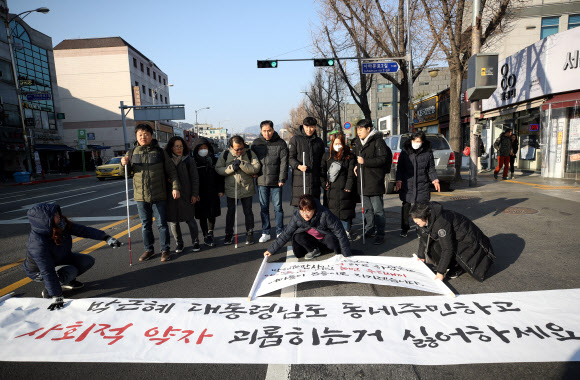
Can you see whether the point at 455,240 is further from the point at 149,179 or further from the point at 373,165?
the point at 149,179

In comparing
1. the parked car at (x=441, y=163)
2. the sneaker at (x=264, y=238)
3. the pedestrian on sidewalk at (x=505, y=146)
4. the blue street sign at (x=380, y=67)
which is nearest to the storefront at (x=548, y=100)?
the pedestrian on sidewalk at (x=505, y=146)

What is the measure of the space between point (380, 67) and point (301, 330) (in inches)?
570

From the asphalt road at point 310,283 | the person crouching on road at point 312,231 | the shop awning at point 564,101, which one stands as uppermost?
the shop awning at point 564,101

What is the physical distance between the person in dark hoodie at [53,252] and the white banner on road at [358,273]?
70.0 inches

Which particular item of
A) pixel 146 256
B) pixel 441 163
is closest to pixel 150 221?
pixel 146 256

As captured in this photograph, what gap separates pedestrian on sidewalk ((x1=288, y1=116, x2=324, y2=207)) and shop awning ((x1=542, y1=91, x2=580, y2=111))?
11.2m

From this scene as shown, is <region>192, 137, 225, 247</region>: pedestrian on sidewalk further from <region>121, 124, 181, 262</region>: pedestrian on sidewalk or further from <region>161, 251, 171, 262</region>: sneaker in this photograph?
<region>161, 251, 171, 262</region>: sneaker

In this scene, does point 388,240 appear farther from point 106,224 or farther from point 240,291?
point 106,224

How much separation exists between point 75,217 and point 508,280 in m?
9.11

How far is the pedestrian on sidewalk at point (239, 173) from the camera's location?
18.1ft

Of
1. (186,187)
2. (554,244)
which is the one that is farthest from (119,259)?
(554,244)

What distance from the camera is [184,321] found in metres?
3.06

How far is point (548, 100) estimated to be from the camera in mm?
12969

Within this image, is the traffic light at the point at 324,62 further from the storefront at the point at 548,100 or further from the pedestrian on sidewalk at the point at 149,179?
the pedestrian on sidewalk at the point at 149,179
